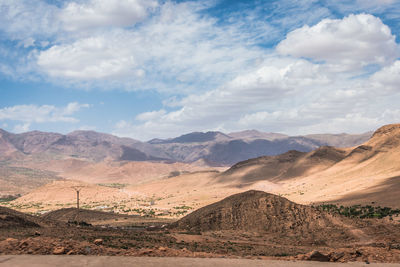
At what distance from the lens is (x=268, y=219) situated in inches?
1312

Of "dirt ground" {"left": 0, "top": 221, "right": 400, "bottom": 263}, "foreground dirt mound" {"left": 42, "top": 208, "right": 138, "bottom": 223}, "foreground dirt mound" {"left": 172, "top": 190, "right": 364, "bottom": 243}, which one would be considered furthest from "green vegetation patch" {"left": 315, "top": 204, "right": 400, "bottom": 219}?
"foreground dirt mound" {"left": 42, "top": 208, "right": 138, "bottom": 223}

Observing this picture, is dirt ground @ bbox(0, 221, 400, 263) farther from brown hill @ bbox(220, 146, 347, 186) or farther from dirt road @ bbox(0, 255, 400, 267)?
brown hill @ bbox(220, 146, 347, 186)

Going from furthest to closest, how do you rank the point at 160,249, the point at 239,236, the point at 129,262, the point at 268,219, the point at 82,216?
the point at 82,216
the point at 268,219
the point at 239,236
the point at 160,249
the point at 129,262

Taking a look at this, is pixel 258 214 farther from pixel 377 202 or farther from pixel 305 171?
pixel 305 171

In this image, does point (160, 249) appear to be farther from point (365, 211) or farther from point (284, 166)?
point (284, 166)

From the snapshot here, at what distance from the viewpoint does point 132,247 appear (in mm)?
19984

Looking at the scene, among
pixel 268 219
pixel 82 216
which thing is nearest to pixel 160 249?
→ pixel 268 219

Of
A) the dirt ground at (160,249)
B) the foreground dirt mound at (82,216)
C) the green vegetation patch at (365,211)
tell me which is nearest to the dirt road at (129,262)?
the dirt ground at (160,249)

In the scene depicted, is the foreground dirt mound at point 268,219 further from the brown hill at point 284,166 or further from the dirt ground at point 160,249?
the brown hill at point 284,166

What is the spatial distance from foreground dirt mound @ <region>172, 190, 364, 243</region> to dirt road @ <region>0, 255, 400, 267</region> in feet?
42.3

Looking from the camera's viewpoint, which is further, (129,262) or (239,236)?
(239,236)

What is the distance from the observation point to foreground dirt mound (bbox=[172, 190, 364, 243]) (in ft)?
101

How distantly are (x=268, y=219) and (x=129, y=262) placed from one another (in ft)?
63.6

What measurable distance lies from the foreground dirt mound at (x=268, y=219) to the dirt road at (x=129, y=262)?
12888mm
